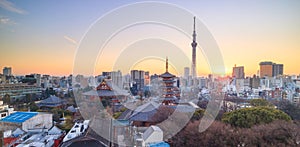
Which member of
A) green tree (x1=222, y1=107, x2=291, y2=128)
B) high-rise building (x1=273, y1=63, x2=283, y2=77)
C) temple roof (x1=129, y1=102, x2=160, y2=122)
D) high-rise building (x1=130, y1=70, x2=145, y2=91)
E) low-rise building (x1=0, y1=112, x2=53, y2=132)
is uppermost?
high-rise building (x1=273, y1=63, x2=283, y2=77)

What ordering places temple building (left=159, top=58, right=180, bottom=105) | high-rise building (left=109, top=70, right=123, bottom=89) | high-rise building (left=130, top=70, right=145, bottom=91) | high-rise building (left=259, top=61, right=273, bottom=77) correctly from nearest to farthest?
temple building (left=159, top=58, right=180, bottom=105) → high-rise building (left=109, top=70, right=123, bottom=89) → high-rise building (left=130, top=70, right=145, bottom=91) → high-rise building (left=259, top=61, right=273, bottom=77)

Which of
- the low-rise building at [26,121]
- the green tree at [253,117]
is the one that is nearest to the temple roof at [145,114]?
the green tree at [253,117]

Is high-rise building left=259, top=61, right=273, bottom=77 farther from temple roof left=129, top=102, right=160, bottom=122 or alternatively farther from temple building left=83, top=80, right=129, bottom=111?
temple roof left=129, top=102, right=160, bottom=122

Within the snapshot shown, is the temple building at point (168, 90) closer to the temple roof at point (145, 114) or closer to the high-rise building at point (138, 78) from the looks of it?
the temple roof at point (145, 114)

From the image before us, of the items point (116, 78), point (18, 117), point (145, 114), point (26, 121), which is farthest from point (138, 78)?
point (26, 121)

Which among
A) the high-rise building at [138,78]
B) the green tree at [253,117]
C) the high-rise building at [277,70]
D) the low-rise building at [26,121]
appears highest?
the high-rise building at [277,70]

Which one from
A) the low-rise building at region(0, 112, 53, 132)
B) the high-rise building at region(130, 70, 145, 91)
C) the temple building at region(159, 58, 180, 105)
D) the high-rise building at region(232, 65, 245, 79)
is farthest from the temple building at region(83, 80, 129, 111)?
the high-rise building at region(232, 65, 245, 79)

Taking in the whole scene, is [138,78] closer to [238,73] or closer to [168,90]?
[168,90]

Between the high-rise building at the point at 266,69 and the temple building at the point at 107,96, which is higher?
the high-rise building at the point at 266,69

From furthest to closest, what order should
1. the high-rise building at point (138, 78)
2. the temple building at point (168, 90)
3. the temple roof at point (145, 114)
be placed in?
the high-rise building at point (138, 78)
the temple building at point (168, 90)
the temple roof at point (145, 114)

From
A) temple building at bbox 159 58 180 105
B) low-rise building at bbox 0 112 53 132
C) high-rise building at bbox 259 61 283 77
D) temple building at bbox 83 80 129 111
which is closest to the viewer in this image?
low-rise building at bbox 0 112 53 132
